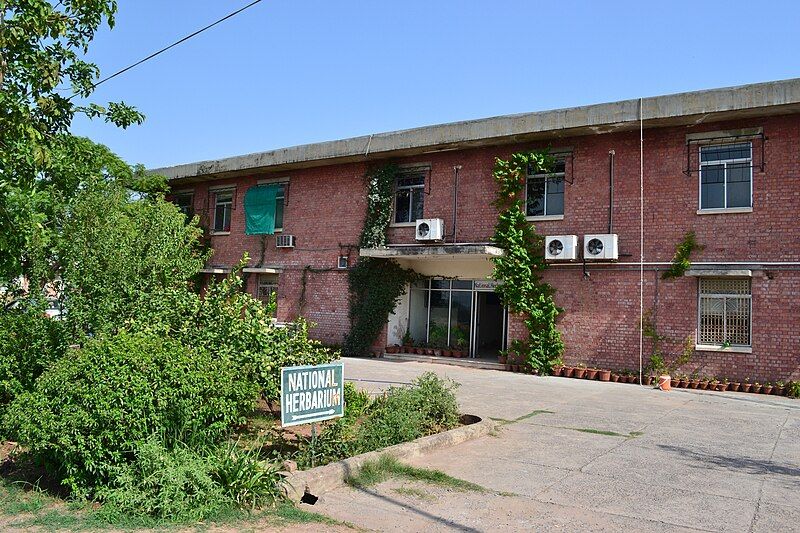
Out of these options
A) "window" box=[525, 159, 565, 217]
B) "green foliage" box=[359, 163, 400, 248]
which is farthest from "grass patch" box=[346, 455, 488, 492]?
"green foliage" box=[359, 163, 400, 248]

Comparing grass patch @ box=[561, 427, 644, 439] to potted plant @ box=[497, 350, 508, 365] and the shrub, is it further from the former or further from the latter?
potted plant @ box=[497, 350, 508, 365]

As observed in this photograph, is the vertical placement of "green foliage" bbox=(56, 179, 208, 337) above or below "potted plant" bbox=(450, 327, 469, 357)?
above

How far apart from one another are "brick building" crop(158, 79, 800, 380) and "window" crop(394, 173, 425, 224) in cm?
4

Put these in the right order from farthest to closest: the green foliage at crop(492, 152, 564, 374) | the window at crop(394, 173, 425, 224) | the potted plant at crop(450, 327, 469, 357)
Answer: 1. the window at crop(394, 173, 425, 224)
2. the potted plant at crop(450, 327, 469, 357)
3. the green foliage at crop(492, 152, 564, 374)

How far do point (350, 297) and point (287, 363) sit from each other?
12.8m

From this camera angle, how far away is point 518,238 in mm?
17594

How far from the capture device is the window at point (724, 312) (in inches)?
592

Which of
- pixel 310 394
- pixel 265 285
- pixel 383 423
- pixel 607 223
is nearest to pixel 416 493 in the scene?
pixel 310 394

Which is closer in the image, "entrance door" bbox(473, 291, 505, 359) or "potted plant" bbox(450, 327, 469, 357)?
"potted plant" bbox(450, 327, 469, 357)

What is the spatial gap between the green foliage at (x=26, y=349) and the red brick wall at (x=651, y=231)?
39.7 ft

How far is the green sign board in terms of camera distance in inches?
252

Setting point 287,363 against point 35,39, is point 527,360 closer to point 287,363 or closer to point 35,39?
point 287,363

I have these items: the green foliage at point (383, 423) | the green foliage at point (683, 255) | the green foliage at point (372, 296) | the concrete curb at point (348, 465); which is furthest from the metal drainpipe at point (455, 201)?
the concrete curb at point (348, 465)

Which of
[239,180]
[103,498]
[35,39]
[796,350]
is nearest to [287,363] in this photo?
[103,498]
